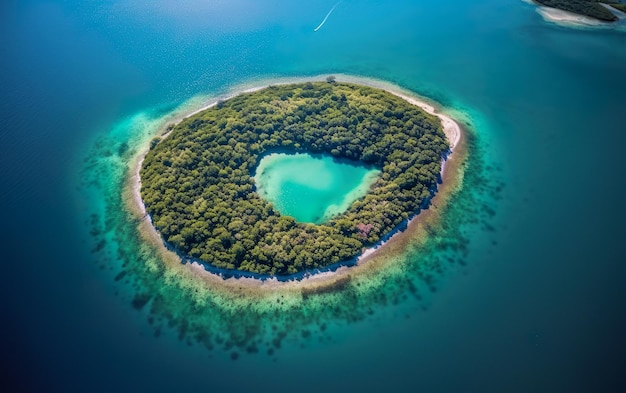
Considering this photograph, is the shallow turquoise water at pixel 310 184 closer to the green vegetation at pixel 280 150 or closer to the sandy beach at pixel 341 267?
the green vegetation at pixel 280 150

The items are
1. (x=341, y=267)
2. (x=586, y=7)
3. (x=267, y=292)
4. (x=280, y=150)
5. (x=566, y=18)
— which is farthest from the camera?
(x=586, y=7)

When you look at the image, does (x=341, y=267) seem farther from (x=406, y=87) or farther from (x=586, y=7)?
(x=586, y=7)

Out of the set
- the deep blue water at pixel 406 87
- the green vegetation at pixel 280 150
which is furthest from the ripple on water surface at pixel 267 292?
the green vegetation at pixel 280 150

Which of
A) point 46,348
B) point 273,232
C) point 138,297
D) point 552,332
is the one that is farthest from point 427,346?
point 46,348

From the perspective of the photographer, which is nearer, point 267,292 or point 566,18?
point 267,292

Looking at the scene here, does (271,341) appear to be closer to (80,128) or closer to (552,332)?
(552,332)

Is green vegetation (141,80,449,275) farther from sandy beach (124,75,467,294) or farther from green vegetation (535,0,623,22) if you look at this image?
green vegetation (535,0,623,22)

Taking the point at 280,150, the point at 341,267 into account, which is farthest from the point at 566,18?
the point at 341,267
